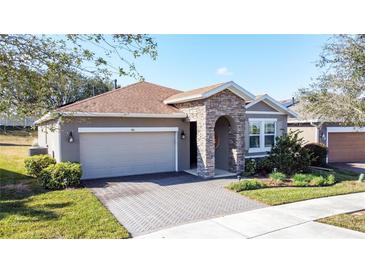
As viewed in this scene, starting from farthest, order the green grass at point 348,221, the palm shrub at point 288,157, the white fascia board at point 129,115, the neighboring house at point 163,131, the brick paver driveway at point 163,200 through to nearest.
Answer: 1. the palm shrub at point 288,157
2. the neighboring house at point 163,131
3. the white fascia board at point 129,115
4. the brick paver driveway at point 163,200
5. the green grass at point 348,221

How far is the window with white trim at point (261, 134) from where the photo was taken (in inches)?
625

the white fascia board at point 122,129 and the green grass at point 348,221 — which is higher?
the white fascia board at point 122,129

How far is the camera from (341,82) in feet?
24.3

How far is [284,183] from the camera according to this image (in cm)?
1221

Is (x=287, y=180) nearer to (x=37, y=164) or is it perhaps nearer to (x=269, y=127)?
(x=269, y=127)

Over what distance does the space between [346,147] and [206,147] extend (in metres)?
13.2

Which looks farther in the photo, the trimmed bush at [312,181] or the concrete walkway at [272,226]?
the trimmed bush at [312,181]

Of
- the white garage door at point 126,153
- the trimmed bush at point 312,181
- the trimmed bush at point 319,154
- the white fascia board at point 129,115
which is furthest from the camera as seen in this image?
the trimmed bush at point 319,154

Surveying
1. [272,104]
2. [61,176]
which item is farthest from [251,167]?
[61,176]

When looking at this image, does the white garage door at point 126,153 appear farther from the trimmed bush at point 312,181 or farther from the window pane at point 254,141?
the trimmed bush at point 312,181

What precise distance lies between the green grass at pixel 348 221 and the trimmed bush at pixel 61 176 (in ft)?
30.2

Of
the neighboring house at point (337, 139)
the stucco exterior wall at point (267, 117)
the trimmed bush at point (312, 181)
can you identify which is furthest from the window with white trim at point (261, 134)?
the neighboring house at point (337, 139)

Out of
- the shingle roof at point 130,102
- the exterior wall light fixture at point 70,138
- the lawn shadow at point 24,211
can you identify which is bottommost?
the lawn shadow at point 24,211

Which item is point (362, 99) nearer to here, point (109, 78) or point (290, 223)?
point (290, 223)
